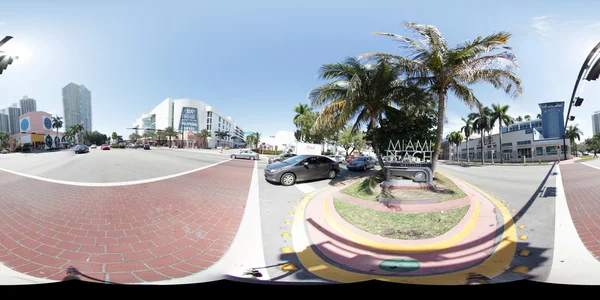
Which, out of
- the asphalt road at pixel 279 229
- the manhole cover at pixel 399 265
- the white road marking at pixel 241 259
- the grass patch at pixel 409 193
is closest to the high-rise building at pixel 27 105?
the white road marking at pixel 241 259

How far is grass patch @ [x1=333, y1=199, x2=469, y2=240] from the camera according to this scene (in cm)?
310

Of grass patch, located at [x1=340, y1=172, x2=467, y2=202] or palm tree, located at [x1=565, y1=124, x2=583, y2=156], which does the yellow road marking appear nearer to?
grass patch, located at [x1=340, y1=172, x2=467, y2=202]

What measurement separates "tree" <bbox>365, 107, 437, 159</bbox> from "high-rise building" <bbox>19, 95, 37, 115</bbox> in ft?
28.9

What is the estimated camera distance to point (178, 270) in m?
2.03

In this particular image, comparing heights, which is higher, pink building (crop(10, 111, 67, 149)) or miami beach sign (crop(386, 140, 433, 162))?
pink building (crop(10, 111, 67, 149))

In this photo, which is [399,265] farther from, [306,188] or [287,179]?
[287,179]

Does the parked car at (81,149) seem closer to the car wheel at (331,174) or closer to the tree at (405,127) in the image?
the car wheel at (331,174)

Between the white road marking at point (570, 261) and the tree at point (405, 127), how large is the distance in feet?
13.2

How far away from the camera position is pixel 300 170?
7.23 m

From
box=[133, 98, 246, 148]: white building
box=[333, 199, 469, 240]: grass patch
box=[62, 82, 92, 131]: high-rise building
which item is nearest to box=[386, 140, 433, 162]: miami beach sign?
box=[333, 199, 469, 240]: grass patch

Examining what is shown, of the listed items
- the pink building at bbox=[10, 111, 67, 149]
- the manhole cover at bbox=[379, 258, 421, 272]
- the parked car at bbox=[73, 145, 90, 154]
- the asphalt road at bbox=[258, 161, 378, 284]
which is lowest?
the manhole cover at bbox=[379, 258, 421, 272]

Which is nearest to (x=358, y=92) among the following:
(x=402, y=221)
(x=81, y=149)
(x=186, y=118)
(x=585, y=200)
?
(x=402, y=221)

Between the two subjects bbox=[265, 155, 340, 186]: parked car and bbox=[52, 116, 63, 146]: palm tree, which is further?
bbox=[265, 155, 340, 186]: parked car

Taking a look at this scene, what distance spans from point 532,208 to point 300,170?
18.8ft
